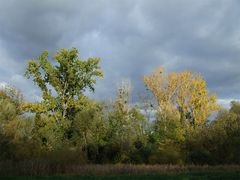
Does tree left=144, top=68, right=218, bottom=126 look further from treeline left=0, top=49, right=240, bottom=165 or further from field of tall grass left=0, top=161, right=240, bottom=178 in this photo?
field of tall grass left=0, top=161, right=240, bottom=178

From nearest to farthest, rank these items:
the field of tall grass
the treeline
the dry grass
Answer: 1. the field of tall grass
2. the dry grass
3. the treeline

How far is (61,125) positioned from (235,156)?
2443 centimetres

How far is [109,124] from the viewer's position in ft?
170

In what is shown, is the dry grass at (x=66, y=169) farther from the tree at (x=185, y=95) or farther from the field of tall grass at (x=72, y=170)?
the tree at (x=185, y=95)

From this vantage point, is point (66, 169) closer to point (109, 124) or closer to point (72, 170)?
point (72, 170)

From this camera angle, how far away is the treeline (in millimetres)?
44531

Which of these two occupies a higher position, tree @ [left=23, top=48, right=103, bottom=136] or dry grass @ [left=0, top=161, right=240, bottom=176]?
tree @ [left=23, top=48, right=103, bottom=136]

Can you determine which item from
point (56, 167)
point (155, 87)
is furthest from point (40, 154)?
point (155, 87)

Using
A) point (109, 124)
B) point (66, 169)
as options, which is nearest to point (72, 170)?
point (66, 169)

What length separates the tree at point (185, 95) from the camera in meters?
59.1

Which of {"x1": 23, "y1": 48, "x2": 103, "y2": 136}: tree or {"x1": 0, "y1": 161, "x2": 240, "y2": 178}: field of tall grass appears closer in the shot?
{"x1": 0, "y1": 161, "x2": 240, "y2": 178}: field of tall grass

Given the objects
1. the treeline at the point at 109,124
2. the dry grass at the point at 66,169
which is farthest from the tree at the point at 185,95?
the dry grass at the point at 66,169

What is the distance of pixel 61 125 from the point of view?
180 ft

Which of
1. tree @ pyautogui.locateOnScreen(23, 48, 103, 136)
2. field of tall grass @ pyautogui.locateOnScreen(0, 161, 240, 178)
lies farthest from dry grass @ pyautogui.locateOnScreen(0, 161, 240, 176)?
tree @ pyautogui.locateOnScreen(23, 48, 103, 136)
